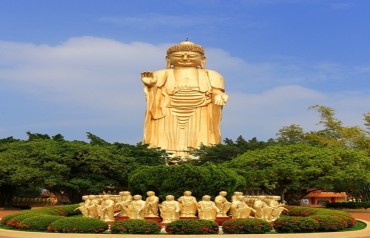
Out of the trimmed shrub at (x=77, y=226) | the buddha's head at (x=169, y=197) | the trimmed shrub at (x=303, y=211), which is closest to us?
the trimmed shrub at (x=77, y=226)

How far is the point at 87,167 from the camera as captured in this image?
96.7 ft

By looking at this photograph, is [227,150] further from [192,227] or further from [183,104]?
[192,227]

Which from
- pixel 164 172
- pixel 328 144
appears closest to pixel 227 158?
pixel 328 144

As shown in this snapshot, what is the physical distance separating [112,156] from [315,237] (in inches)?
704

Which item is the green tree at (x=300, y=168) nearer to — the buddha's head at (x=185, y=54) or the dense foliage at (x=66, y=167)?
the dense foliage at (x=66, y=167)

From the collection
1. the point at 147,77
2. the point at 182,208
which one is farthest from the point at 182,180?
the point at 147,77

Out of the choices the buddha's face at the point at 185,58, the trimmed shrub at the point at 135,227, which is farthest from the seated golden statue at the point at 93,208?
the buddha's face at the point at 185,58

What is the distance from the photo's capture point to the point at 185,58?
4044cm

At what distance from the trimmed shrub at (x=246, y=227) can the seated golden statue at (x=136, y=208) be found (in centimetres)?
312

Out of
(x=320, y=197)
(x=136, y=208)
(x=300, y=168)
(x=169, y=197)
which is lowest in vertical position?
(x=136, y=208)

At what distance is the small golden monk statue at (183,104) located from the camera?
40.4m

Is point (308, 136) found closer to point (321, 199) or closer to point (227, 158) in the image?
point (321, 199)

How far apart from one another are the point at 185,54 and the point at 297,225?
26.8 metres

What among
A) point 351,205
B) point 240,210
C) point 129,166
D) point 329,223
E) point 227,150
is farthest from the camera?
point 227,150
